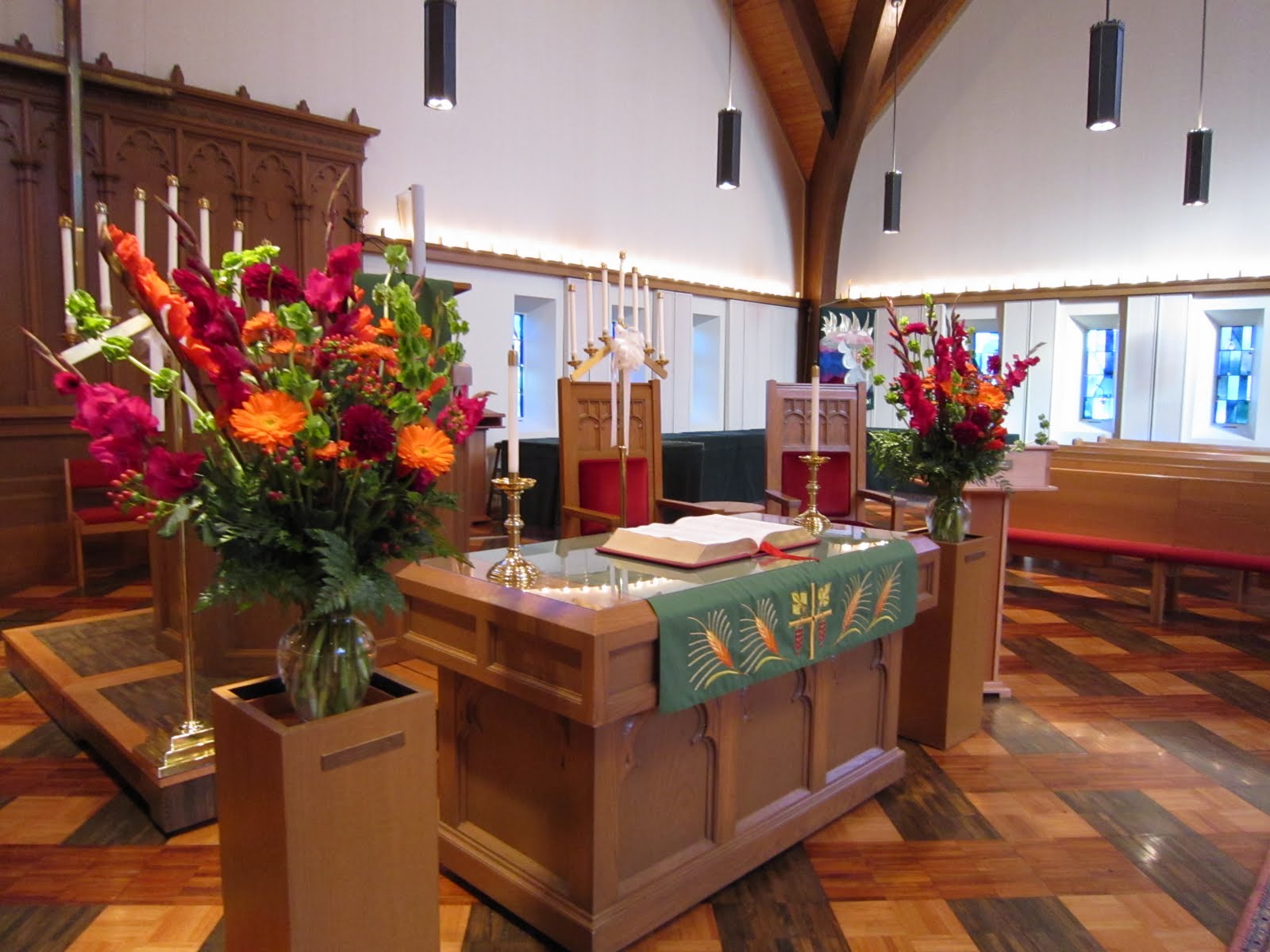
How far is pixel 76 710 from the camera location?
8.86ft

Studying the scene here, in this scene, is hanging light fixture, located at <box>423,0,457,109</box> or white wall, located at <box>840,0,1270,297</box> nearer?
hanging light fixture, located at <box>423,0,457,109</box>

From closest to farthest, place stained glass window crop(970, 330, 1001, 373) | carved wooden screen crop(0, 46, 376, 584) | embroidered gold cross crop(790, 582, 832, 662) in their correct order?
embroidered gold cross crop(790, 582, 832, 662), carved wooden screen crop(0, 46, 376, 584), stained glass window crop(970, 330, 1001, 373)

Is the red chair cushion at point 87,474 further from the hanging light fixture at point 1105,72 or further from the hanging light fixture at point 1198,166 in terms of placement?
the hanging light fixture at point 1198,166

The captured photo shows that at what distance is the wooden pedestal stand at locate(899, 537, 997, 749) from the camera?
2.86 metres

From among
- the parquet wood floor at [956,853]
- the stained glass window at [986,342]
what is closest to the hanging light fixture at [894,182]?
the stained glass window at [986,342]

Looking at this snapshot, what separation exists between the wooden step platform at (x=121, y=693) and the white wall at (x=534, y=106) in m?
3.65

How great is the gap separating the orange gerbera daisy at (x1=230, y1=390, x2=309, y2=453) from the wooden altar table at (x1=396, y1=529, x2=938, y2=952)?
68 centimetres

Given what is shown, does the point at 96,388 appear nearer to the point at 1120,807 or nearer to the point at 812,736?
the point at 812,736

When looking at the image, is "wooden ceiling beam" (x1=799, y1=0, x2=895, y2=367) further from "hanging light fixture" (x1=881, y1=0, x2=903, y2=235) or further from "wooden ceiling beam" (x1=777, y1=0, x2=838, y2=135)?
"hanging light fixture" (x1=881, y1=0, x2=903, y2=235)

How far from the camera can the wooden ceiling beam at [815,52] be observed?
878 cm

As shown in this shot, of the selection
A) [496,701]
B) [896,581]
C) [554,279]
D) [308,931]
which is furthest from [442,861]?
[554,279]

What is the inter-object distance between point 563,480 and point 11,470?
132 inches

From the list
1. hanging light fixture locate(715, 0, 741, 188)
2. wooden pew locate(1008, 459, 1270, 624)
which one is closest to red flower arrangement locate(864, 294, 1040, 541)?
wooden pew locate(1008, 459, 1270, 624)

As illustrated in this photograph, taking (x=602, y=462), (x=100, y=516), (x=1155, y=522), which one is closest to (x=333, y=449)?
(x=602, y=462)
